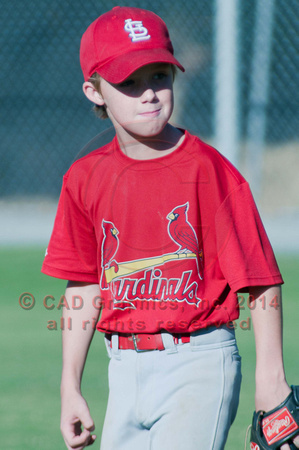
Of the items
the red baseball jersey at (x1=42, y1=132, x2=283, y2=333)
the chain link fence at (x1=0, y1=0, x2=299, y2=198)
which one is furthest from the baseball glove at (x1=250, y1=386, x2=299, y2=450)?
the chain link fence at (x1=0, y1=0, x2=299, y2=198)

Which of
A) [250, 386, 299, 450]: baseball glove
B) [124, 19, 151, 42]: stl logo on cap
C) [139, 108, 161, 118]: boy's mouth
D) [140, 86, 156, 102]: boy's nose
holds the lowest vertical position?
[250, 386, 299, 450]: baseball glove

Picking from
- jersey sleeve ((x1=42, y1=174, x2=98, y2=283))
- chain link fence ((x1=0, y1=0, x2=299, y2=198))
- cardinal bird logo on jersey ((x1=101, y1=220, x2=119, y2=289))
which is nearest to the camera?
cardinal bird logo on jersey ((x1=101, y1=220, x2=119, y2=289))

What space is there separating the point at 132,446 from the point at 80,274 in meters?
0.47

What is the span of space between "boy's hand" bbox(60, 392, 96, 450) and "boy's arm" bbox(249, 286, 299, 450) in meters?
0.45

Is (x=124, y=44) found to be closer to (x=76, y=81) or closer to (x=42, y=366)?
(x=42, y=366)

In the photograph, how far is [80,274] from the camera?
188 centimetres

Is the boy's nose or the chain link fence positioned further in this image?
the chain link fence

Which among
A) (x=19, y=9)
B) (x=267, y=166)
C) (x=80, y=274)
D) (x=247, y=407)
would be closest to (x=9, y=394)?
(x=247, y=407)

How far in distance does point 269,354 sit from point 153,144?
1.89ft

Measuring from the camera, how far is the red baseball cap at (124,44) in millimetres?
1644

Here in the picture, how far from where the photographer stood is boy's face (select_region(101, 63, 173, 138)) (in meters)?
1.62

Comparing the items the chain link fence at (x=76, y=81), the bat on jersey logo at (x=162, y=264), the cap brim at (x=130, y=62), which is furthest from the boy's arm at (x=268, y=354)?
the chain link fence at (x=76, y=81)

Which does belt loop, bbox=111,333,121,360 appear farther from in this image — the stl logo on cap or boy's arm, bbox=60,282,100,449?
the stl logo on cap

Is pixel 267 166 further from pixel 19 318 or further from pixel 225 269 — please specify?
pixel 225 269
